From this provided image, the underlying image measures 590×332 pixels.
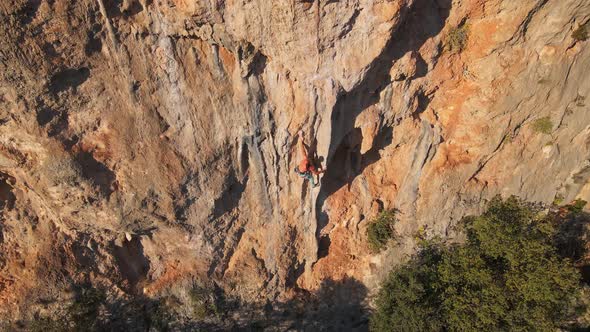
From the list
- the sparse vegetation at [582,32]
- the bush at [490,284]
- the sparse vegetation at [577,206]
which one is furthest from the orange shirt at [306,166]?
the sparse vegetation at [577,206]

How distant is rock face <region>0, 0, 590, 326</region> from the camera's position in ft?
25.0

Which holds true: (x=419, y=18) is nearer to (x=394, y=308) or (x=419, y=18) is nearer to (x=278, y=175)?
(x=278, y=175)

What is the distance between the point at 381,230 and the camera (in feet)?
42.5

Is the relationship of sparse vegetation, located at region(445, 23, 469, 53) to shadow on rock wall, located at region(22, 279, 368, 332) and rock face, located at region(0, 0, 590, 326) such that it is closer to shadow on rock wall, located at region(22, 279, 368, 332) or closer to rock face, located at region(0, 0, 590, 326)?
rock face, located at region(0, 0, 590, 326)

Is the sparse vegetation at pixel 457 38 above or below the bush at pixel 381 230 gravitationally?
above

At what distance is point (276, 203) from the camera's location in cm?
1132

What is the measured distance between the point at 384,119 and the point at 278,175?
11.8 feet

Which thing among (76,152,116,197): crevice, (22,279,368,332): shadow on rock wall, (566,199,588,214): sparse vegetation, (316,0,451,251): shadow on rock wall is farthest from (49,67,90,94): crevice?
(566,199,588,214): sparse vegetation

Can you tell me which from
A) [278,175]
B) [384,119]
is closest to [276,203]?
→ [278,175]

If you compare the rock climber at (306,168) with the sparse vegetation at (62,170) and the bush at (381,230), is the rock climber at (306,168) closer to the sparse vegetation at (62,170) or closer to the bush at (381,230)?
the bush at (381,230)

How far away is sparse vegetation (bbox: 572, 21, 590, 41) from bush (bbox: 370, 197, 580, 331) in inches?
221

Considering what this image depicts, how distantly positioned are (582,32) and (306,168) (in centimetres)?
879

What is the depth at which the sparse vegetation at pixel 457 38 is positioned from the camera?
9609 millimetres

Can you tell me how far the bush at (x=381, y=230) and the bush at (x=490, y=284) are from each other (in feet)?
3.84
